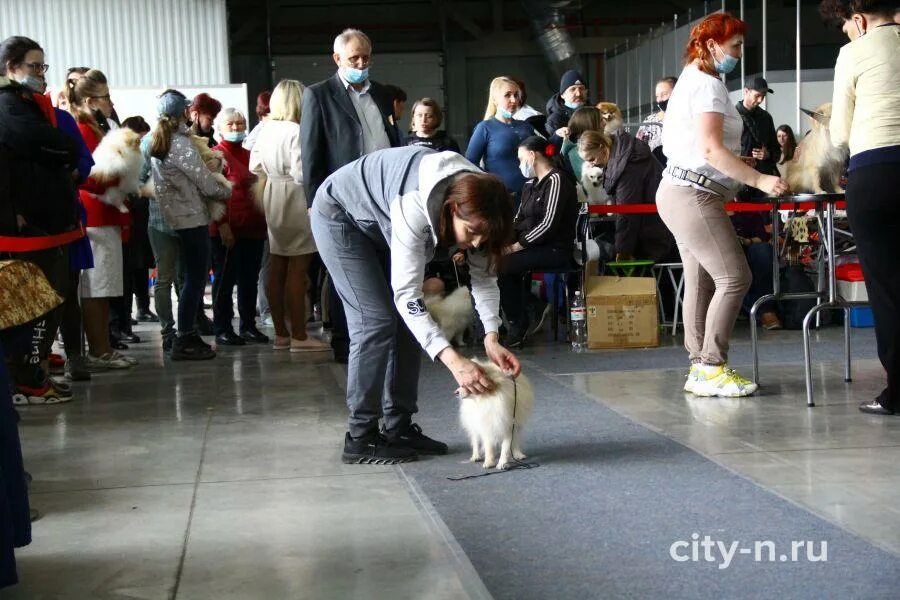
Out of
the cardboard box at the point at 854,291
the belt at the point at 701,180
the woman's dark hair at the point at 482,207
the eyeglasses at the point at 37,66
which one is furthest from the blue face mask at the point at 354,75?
the cardboard box at the point at 854,291

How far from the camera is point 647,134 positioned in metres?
8.70

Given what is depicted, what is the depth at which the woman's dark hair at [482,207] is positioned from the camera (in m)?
2.83

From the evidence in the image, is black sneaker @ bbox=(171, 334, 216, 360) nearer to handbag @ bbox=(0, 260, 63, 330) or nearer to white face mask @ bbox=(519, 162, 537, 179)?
white face mask @ bbox=(519, 162, 537, 179)

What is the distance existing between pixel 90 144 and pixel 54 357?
1.36 m

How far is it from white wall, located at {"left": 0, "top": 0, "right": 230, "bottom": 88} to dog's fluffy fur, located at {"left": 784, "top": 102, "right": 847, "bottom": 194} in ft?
35.7

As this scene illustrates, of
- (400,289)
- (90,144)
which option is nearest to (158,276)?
(90,144)

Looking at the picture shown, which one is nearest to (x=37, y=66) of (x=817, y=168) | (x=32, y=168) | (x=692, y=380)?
(x=32, y=168)

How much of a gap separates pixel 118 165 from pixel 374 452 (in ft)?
9.29

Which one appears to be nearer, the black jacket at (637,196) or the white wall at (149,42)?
the black jacket at (637,196)

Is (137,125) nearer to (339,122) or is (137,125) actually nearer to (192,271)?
(192,271)

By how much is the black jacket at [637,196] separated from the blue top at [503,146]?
62 centimetres

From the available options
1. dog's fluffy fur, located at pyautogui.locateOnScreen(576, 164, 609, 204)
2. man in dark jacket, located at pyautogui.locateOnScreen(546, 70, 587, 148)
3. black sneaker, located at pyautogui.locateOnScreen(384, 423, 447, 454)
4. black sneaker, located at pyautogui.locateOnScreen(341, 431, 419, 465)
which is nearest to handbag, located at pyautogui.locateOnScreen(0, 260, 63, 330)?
black sneaker, located at pyautogui.locateOnScreen(341, 431, 419, 465)

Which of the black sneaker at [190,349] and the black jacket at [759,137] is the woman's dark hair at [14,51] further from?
the black jacket at [759,137]

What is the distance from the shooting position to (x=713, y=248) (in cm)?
454
